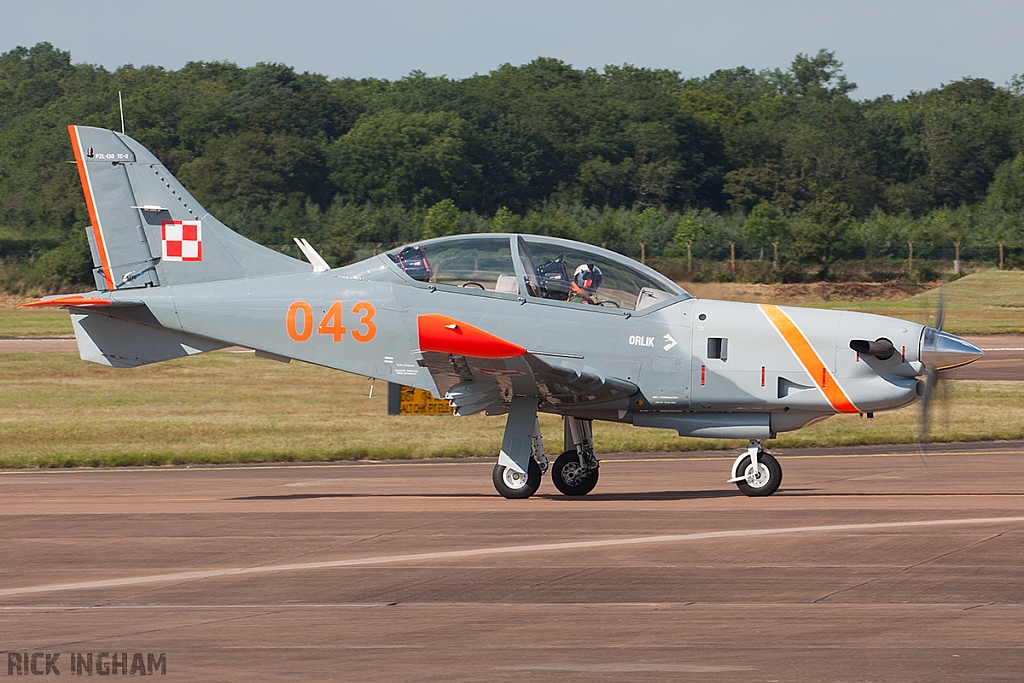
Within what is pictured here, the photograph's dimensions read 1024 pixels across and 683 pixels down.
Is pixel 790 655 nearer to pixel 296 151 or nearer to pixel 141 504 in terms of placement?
pixel 141 504

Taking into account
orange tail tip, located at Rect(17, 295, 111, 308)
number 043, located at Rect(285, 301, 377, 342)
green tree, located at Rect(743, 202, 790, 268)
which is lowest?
number 043, located at Rect(285, 301, 377, 342)

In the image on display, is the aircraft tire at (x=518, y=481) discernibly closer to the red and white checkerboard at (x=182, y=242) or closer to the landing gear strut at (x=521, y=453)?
the landing gear strut at (x=521, y=453)

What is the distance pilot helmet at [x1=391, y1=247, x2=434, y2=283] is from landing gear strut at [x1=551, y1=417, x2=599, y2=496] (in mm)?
2138

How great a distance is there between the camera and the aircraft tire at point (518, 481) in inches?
485

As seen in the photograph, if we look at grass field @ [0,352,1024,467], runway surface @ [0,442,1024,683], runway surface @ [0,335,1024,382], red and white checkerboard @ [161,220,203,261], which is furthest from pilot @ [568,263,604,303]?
runway surface @ [0,335,1024,382]

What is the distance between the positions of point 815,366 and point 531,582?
14.9 ft

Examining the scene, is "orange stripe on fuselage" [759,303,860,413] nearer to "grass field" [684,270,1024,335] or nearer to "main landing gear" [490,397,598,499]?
"main landing gear" [490,397,598,499]

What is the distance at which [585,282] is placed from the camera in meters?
12.3

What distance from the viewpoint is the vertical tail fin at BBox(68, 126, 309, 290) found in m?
13.7

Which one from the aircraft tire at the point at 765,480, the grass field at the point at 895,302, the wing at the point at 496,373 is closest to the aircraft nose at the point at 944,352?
the aircraft tire at the point at 765,480

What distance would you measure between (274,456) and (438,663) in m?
11.9

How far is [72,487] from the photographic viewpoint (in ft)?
47.9

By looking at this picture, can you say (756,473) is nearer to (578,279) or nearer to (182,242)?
(578,279)

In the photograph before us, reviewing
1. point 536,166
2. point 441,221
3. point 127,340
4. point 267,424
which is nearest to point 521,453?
point 127,340
